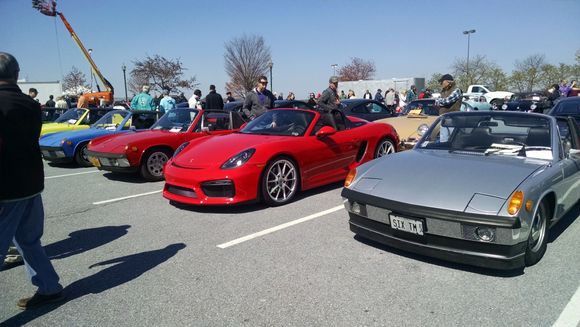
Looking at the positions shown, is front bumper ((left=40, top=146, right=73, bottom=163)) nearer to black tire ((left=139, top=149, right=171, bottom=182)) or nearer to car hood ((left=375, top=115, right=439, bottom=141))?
black tire ((left=139, top=149, right=171, bottom=182))

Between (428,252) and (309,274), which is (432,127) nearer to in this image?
(428,252)

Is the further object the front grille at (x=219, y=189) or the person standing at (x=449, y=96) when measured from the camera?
the person standing at (x=449, y=96)

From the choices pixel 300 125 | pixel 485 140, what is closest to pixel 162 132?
pixel 300 125

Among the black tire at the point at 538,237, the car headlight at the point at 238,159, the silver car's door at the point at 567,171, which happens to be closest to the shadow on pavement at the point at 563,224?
the silver car's door at the point at 567,171

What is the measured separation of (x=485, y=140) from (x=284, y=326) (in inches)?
117

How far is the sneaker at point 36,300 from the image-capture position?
2.88 m

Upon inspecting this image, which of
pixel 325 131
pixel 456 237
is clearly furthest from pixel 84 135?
pixel 456 237

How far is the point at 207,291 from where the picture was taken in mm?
3092

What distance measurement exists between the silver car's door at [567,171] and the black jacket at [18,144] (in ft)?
13.7

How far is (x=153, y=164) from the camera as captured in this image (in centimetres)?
737

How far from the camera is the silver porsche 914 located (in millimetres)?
3039

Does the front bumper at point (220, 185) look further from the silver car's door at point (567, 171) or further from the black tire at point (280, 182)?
the silver car's door at point (567, 171)

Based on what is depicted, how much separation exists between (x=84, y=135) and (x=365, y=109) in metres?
7.14

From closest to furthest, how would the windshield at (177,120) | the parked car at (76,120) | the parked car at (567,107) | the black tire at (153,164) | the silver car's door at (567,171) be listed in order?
the silver car's door at (567,171)
the black tire at (153,164)
the windshield at (177,120)
the parked car at (567,107)
the parked car at (76,120)
